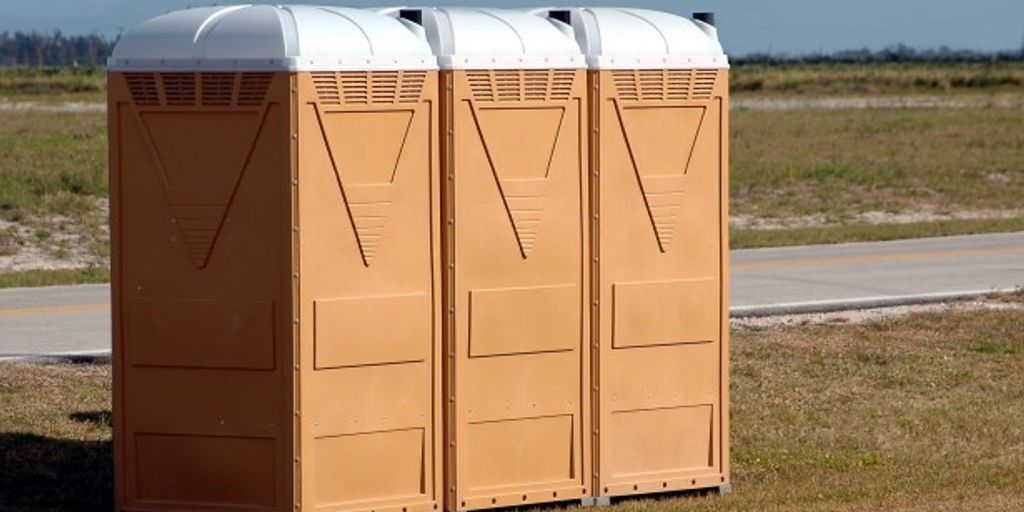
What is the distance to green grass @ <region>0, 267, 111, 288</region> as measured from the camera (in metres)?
19.3

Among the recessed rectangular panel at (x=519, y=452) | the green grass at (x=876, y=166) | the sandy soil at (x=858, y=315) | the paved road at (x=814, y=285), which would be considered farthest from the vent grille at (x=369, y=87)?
the green grass at (x=876, y=166)

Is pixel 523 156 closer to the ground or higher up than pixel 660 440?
higher up

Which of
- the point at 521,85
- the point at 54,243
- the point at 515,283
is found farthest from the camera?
the point at 54,243

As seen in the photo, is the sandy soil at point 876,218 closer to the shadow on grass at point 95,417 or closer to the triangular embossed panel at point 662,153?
the shadow on grass at point 95,417

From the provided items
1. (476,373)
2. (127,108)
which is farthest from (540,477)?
(127,108)

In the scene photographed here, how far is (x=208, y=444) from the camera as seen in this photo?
815 centimetres

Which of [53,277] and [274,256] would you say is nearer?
[274,256]

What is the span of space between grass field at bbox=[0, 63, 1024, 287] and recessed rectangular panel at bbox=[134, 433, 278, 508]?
11.7 m

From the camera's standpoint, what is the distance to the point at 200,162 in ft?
→ 25.9

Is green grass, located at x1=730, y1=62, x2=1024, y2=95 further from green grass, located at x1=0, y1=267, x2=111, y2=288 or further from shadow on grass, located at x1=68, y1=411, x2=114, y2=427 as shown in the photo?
shadow on grass, located at x1=68, y1=411, x2=114, y2=427

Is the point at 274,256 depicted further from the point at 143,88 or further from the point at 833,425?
the point at 833,425

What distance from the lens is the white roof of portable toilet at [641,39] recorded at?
28.2ft

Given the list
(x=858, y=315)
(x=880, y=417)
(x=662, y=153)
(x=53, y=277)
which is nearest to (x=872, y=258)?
(x=858, y=315)

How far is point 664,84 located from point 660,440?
5.92 ft
